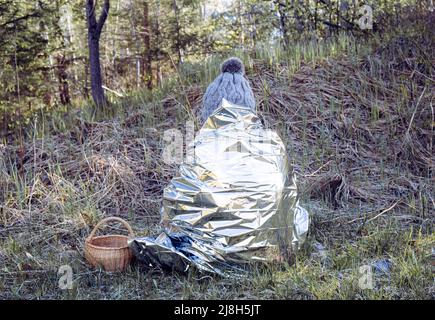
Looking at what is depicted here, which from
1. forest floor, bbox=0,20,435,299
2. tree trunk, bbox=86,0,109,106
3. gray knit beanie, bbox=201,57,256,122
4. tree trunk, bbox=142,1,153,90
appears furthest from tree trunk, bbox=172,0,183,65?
gray knit beanie, bbox=201,57,256,122

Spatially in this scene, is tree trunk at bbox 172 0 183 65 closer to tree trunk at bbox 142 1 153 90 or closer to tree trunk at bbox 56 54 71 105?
tree trunk at bbox 142 1 153 90

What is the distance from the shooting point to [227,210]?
2.74m

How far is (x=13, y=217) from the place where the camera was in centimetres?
392

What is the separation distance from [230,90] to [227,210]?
44.0 inches

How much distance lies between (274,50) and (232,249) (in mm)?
4255

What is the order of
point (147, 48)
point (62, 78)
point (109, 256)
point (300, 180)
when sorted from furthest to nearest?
point (62, 78), point (147, 48), point (300, 180), point (109, 256)

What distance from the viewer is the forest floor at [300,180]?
8.95ft

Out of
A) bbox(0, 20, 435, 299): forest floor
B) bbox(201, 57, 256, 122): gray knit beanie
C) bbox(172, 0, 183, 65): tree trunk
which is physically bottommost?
bbox(0, 20, 435, 299): forest floor

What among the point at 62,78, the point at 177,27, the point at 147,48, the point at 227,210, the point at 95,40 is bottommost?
the point at 227,210

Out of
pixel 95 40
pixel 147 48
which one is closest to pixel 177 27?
pixel 147 48

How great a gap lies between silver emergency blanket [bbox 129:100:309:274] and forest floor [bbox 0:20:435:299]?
128mm

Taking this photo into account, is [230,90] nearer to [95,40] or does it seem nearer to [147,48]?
[95,40]

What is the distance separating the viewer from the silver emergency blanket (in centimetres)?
272
